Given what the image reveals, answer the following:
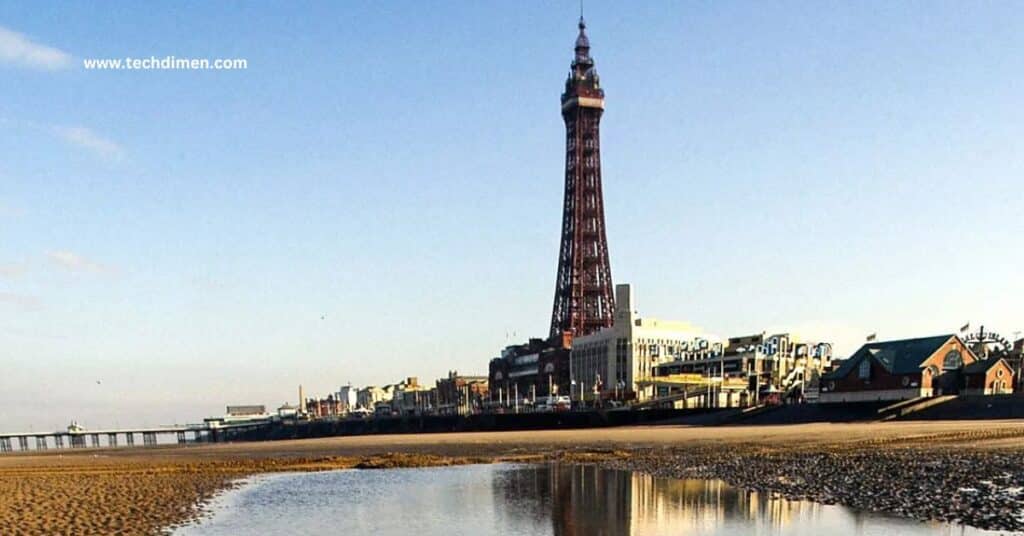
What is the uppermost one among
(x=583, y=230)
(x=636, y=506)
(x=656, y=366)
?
(x=583, y=230)

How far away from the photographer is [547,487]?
78.8 ft

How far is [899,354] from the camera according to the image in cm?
6138

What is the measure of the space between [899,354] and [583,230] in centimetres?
8082

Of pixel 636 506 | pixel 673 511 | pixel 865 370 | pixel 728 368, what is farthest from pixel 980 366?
pixel 673 511

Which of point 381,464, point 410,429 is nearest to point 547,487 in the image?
point 381,464

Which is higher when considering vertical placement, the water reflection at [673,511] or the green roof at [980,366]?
the water reflection at [673,511]

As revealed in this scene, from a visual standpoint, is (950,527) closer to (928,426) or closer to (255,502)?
(255,502)

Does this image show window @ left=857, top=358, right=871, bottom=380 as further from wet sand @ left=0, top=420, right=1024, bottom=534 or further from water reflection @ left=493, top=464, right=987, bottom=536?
water reflection @ left=493, top=464, right=987, bottom=536

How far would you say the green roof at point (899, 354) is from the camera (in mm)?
59188

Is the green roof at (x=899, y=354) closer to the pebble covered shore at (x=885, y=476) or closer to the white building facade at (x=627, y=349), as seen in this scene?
the pebble covered shore at (x=885, y=476)

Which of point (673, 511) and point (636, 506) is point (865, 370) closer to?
point (636, 506)

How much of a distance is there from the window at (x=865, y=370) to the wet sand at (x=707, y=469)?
55.5 ft

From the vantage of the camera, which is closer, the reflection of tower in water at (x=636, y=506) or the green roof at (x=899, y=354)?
the reflection of tower in water at (x=636, y=506)

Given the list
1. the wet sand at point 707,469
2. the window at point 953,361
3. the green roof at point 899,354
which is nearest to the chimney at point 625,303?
the green roof at point 899,354
